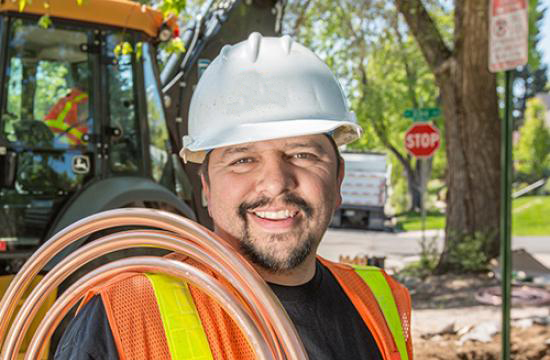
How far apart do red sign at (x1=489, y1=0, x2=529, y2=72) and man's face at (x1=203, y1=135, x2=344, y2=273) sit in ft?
8.99

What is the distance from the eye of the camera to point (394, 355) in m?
1.58

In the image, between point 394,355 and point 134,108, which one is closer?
point 394,355

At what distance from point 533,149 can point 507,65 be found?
37.2m

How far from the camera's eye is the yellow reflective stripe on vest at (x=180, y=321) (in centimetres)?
121

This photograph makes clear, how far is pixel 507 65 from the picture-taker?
13.0 ft

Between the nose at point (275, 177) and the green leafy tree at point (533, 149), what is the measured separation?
124 ft

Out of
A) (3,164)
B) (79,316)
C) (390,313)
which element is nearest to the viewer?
(79,316)

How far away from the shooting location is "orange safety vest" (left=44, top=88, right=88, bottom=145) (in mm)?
4727

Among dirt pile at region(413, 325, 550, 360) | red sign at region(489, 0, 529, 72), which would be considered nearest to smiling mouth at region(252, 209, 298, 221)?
red sign at region(489, 0, 529, 72)

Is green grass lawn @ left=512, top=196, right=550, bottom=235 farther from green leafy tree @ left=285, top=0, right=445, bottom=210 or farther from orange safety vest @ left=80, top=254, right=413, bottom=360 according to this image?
orange safety vest @ left=80, top=254, right=413, bottom=360

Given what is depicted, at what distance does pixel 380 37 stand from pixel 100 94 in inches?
527

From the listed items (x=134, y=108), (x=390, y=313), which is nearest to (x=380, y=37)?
(x=134, y=108)

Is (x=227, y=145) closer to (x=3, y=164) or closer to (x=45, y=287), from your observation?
(x=45, y=287)

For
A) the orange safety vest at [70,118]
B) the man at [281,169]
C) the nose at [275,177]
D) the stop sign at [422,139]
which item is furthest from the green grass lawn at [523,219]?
the nose at [275,177]
